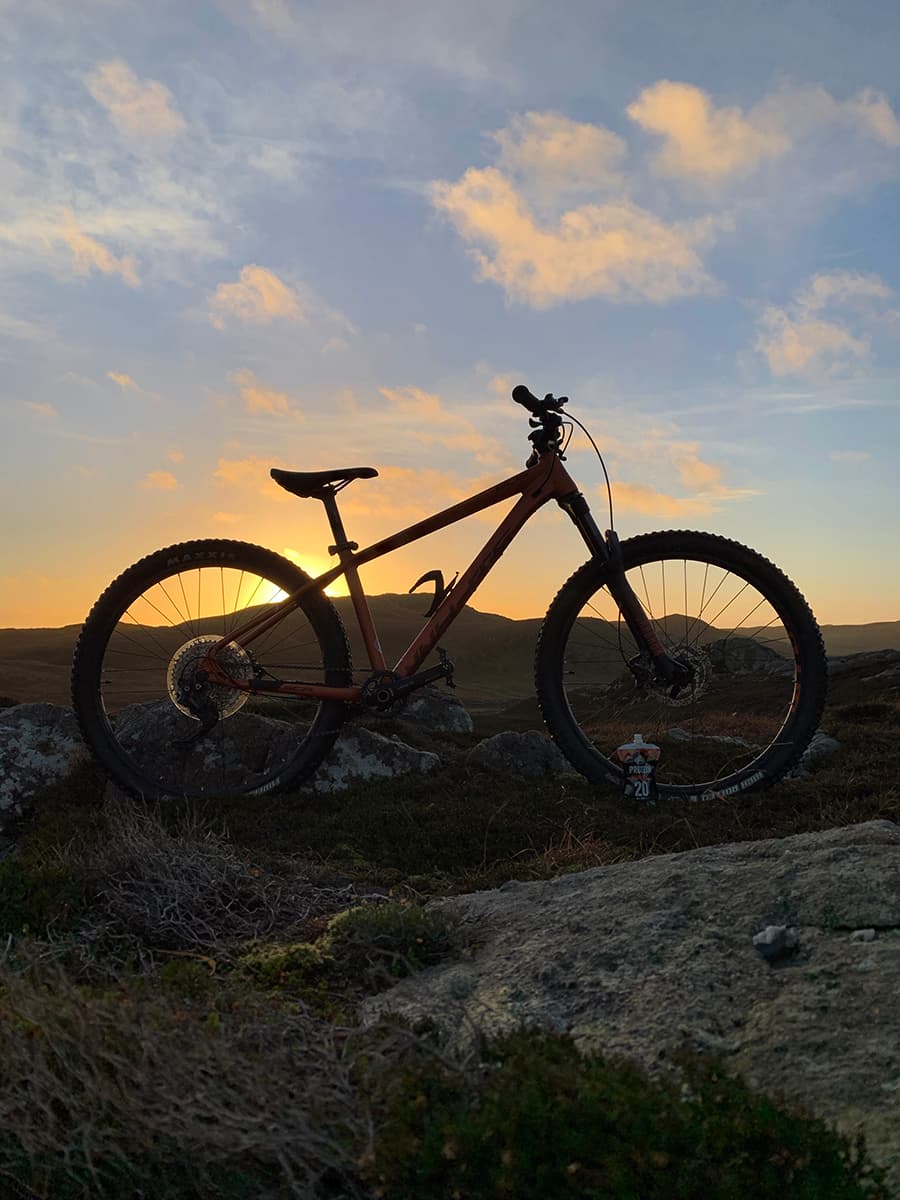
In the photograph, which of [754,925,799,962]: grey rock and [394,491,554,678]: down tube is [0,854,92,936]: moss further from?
[394,491,554,678]: down tube

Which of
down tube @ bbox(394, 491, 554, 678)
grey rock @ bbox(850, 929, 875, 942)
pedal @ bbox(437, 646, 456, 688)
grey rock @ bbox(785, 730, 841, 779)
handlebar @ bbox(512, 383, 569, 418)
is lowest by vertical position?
grey rock @ bbox(785, 730, 841, 779)

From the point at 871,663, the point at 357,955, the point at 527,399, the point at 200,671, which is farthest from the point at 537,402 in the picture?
the point at 871,663

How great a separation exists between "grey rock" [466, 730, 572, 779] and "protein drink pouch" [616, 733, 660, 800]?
5.46 ft

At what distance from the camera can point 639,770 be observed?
262 inches

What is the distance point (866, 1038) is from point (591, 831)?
357 centimetres

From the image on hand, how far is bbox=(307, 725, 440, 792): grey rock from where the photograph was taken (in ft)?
25.2

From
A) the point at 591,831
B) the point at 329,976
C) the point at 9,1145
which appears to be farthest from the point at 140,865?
the point at 591,831

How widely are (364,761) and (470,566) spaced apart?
6.96 ft

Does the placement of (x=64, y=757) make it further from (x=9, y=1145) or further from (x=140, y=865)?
(x=9, y=1145)

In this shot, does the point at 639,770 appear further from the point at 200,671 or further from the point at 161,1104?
the point at 161,1104

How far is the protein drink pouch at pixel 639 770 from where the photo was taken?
662 cm

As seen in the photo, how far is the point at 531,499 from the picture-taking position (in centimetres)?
691

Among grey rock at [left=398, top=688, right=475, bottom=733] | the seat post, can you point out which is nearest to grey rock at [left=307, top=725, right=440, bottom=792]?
the seat post

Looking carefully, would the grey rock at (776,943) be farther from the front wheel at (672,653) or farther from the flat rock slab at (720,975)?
the front wheel at (672,653)
